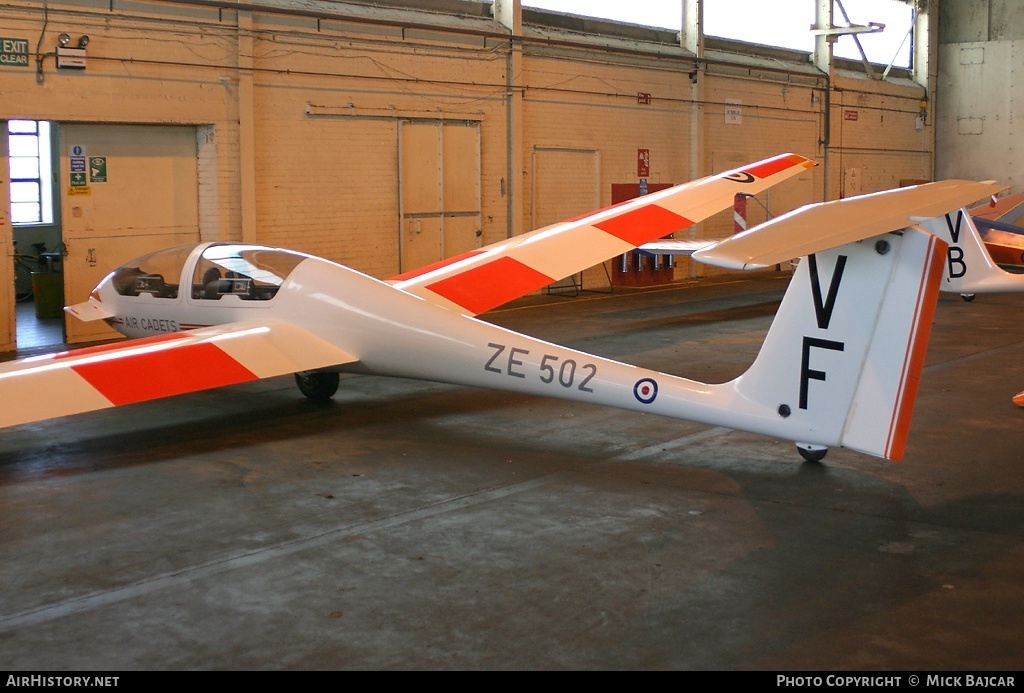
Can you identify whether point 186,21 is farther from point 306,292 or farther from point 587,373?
point 587,373

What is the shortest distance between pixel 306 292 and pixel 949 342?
841cm

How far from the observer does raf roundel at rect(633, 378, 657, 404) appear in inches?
265

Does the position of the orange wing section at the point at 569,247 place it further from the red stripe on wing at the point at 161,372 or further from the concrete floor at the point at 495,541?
the red stripe on wing at the point at 161,372

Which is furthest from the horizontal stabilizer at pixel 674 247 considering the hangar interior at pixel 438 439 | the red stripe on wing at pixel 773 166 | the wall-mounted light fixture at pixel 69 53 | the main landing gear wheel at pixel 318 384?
the wall-mounted light fixture at pixel 69 53

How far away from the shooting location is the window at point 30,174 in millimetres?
18766

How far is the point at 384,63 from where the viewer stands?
16562mm

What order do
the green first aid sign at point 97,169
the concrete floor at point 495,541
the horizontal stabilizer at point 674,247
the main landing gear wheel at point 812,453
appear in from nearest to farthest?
the concrete floor at point 495,541 < the main landing gear wheel at point 812,453 < the green first aid sign at point 97,169 < the horizontal stabilizer at point 674,247

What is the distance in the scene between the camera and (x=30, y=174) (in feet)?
62.5

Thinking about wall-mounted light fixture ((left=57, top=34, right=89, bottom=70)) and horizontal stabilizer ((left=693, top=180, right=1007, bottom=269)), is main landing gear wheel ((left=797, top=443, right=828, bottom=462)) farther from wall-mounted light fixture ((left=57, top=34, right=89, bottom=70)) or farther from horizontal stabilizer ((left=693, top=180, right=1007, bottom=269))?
wall-mounted light fixture ((left=57, top=34, right=89, bottom=70))

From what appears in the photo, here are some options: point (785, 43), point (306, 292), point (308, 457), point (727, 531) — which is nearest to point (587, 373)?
point (727, 531)

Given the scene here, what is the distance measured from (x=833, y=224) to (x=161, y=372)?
14.9 ft

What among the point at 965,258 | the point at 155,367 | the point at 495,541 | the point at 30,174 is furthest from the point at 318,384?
the point at 30,174

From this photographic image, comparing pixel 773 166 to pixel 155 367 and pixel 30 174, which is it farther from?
pixel 30 174

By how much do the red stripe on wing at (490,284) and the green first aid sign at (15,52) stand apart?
660cm
